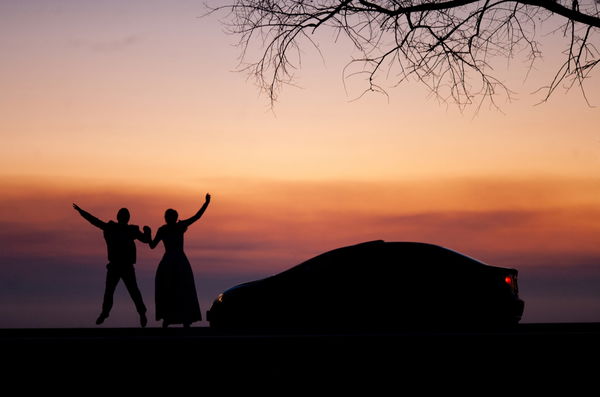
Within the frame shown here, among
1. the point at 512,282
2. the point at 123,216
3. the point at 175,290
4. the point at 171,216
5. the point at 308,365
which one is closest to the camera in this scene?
the point at 308,365

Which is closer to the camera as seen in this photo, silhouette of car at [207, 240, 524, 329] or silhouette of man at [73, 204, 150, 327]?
silhouette of car at [207, 240, 524, 329]

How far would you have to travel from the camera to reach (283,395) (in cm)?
613

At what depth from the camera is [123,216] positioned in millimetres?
15211

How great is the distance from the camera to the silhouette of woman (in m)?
14.7

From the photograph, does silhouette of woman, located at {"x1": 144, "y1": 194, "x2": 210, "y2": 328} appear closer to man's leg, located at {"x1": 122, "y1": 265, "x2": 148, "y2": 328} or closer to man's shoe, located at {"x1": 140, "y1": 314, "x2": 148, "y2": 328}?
man's shoe, located at {"x1": 140, "y1": 314, "x2": 148, "y2": 328}

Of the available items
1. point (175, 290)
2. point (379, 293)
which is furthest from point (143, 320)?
point (379, 293)

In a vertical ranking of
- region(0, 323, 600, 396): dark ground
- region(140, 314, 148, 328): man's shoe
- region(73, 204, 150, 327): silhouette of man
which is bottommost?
region(0, 323, 600, 396): dark ground

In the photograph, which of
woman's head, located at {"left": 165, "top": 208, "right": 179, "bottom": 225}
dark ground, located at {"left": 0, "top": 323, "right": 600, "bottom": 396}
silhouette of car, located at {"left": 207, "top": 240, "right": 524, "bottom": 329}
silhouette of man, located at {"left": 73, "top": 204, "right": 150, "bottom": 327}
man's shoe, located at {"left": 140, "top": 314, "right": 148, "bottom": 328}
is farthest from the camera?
silhouette of man, located at {"left": 73, "top": 204, "right": 150, "bottom": 327}

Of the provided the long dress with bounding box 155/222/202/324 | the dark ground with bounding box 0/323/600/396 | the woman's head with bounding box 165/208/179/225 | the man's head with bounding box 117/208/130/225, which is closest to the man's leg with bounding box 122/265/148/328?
the long dress with bounding box 155/222/202/324

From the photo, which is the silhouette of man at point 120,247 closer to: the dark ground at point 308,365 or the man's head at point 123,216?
the man's head at point 123,216

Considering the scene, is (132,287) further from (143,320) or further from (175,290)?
(175,290)

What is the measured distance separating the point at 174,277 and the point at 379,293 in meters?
4.20

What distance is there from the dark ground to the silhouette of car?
5.51 m

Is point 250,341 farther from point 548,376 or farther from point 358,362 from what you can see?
point 548,376
